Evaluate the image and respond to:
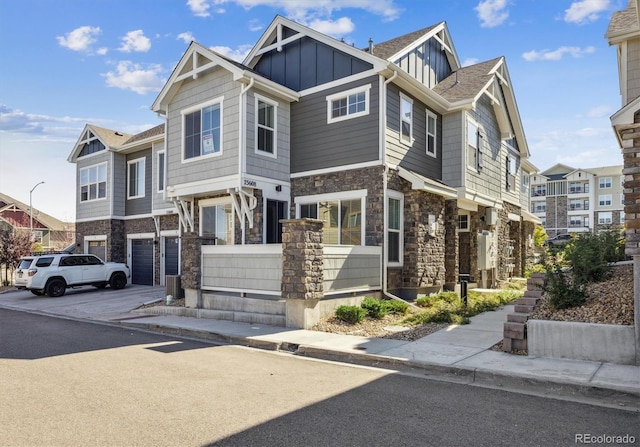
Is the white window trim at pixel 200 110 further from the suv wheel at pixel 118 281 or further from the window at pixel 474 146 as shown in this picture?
the window at pixel 474 146

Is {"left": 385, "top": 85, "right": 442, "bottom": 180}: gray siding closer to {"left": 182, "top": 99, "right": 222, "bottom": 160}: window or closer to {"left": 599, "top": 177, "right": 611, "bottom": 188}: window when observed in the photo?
{"left": 182, "top": 99, "right": 222, "bottom": 160}: window

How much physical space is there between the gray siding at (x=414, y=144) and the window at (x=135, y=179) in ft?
44.5

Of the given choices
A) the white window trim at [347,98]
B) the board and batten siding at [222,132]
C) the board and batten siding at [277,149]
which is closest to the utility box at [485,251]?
the white window trim at [347,98]

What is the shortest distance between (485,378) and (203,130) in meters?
11.7

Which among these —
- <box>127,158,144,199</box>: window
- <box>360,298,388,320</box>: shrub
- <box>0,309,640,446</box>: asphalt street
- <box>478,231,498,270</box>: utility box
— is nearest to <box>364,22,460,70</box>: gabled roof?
<box>478,231,498,270</box>: utility box

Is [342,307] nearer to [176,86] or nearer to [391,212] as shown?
[391,212]

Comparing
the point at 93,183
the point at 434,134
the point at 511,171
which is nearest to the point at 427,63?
the point at 434,134

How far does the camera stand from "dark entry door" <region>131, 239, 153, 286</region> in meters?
21.9

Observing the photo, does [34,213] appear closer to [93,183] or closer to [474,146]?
[93,183]

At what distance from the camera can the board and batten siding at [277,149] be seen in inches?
548

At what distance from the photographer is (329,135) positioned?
14508 millimetres

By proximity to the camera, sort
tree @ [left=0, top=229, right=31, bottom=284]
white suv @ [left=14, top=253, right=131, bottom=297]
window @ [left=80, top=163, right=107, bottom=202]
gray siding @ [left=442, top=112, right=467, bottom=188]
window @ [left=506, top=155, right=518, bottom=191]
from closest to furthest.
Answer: gray siding @ [left=442, top=112, right=467, bottom=188] → white suv @ [left=14, top=253, right=131, bottom=297] → window @ [left=506, top=155, right=518, bottom=191] → window @ [left=80, top=163, right=107, bottom=202] → tree @ [left=0, top=229, right=31, bottom=284]

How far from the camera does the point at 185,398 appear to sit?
579 centimetres

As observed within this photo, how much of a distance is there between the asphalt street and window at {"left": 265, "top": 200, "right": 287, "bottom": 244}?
6905 millimetres
